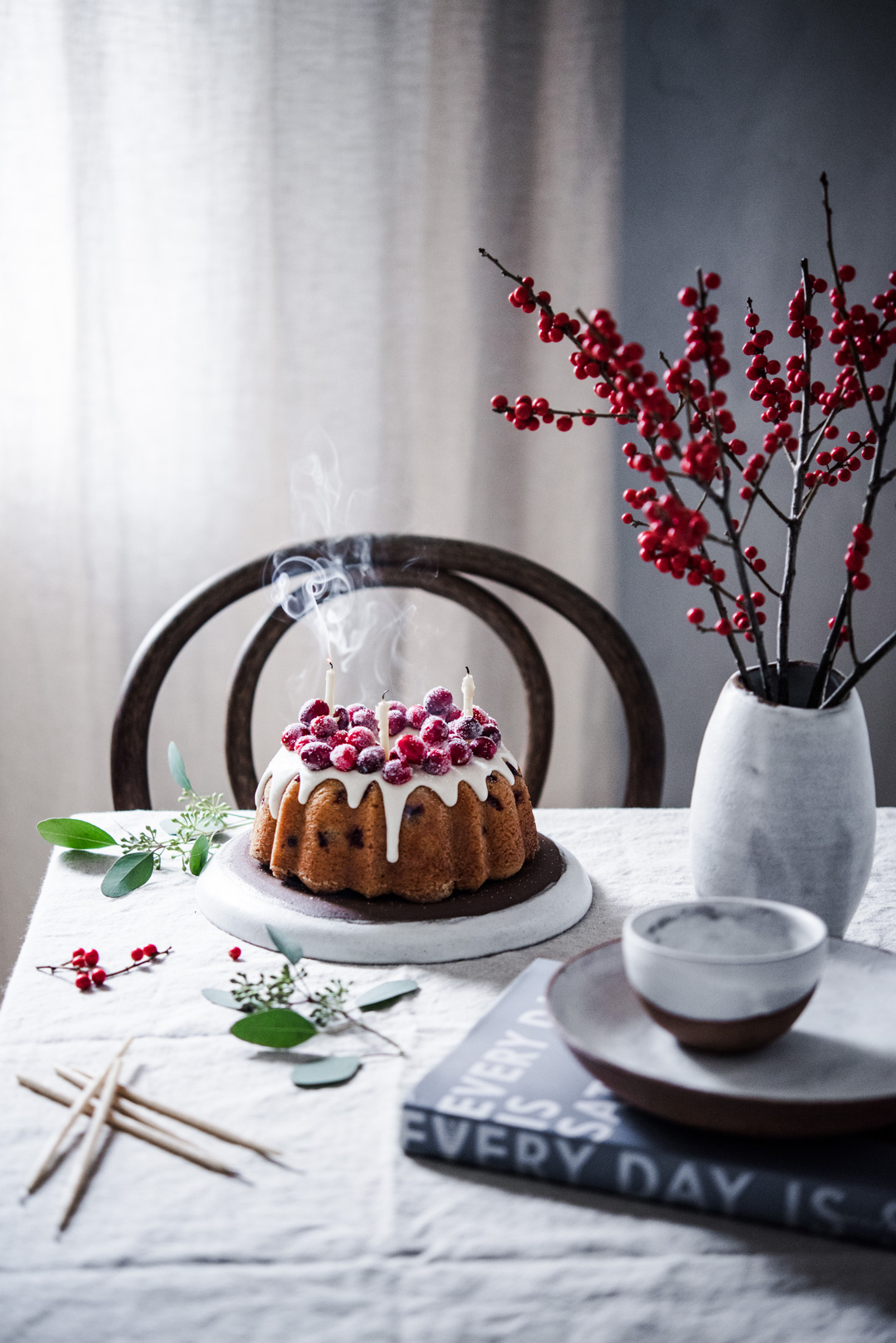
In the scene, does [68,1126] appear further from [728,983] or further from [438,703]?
[438,703]

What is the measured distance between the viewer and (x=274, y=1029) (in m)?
0.72

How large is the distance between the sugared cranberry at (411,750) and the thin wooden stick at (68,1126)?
1.07 ft

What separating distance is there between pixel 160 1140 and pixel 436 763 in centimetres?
39

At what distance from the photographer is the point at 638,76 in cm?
212

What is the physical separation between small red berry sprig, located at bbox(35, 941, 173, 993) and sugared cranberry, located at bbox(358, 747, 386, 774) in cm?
21

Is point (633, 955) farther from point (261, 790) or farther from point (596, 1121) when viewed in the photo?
point (261, 790)

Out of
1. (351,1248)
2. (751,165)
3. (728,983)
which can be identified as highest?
(751,165)

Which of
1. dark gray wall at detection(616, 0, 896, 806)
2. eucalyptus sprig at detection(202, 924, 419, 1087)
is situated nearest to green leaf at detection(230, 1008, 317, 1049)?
eucalyptus sprig at detection(202, 924, 419, 1087)

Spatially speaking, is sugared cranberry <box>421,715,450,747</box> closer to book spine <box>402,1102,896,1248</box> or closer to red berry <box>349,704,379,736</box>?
red berry <box>349,704,379,736</box>

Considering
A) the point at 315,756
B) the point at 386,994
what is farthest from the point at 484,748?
the point at 386,994

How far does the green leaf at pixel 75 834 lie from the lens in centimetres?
109

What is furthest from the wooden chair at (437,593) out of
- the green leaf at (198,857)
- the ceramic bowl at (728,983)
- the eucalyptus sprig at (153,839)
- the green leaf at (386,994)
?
the ceramic bowl at (728,983)

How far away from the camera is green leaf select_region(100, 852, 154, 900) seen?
1.00m

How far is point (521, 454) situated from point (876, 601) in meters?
0.78
